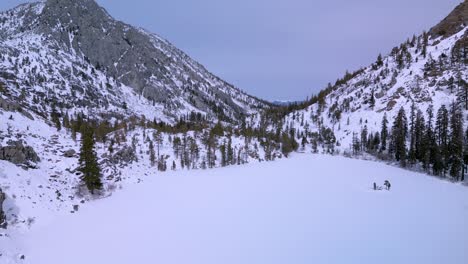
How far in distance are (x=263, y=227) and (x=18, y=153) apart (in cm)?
2439

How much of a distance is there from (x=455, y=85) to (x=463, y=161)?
3865 cm

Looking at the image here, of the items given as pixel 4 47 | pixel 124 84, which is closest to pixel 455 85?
pixel 124 84

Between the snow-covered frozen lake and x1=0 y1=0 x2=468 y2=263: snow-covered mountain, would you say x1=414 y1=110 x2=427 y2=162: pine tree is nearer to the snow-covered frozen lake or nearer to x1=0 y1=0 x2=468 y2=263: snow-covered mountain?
x1=0 y1=0 x2=468 y2=263: snow-covered mountain

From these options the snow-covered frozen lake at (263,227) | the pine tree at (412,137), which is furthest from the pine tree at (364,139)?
the snow-covered frozen lake at (263,227)

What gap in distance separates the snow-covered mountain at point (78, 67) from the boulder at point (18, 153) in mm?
75729

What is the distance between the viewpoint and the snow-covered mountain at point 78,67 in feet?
377

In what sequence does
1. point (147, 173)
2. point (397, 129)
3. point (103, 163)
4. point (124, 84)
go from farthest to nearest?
point (124, 84), point (397, 129), point (147, 173), point (103, 163)

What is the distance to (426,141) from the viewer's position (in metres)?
56.0

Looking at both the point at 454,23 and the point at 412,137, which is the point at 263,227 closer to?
the point at 412,137

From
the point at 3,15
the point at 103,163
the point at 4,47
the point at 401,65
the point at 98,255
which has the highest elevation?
the point at 3,15

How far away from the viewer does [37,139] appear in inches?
1454

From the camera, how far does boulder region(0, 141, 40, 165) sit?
89.0ft

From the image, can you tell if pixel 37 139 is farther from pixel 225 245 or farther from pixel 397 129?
pixel 397 129

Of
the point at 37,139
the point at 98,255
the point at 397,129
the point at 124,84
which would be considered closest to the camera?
the point at 98,255
